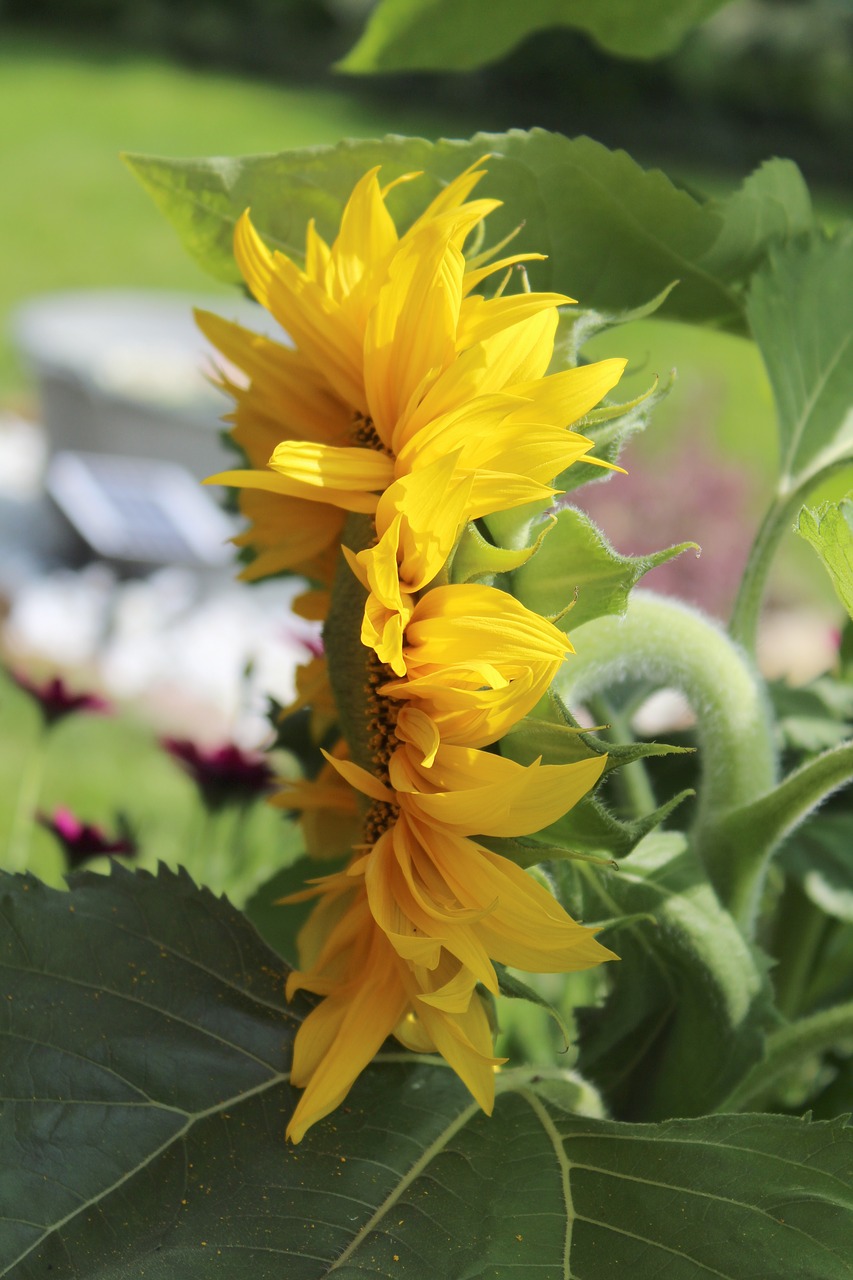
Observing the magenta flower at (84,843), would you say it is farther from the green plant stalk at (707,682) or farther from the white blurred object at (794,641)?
the white blurred object at (794,641)

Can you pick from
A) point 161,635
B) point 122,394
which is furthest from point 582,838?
point 122,394

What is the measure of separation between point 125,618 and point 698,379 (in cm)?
168

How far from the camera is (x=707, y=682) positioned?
39cm

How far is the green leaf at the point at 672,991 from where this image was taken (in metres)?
0.37

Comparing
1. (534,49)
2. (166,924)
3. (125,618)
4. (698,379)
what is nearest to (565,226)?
(166,924)

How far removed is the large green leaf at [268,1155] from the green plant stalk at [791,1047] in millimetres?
54

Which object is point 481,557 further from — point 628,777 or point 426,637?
point 628,777

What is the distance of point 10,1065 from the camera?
0.35 meters

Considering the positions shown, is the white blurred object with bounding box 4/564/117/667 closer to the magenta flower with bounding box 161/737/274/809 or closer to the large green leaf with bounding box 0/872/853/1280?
the magenta flower with bounding box 161/737/274/809

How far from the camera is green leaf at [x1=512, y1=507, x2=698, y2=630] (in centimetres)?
34

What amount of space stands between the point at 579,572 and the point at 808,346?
0.16m

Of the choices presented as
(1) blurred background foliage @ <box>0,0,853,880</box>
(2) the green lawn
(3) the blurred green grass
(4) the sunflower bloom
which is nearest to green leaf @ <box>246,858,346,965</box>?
(4) the sunflower bloom

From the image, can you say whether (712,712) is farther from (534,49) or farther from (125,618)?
(534,49)

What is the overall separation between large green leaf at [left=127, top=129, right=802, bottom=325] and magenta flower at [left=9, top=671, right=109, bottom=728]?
0.47 m
